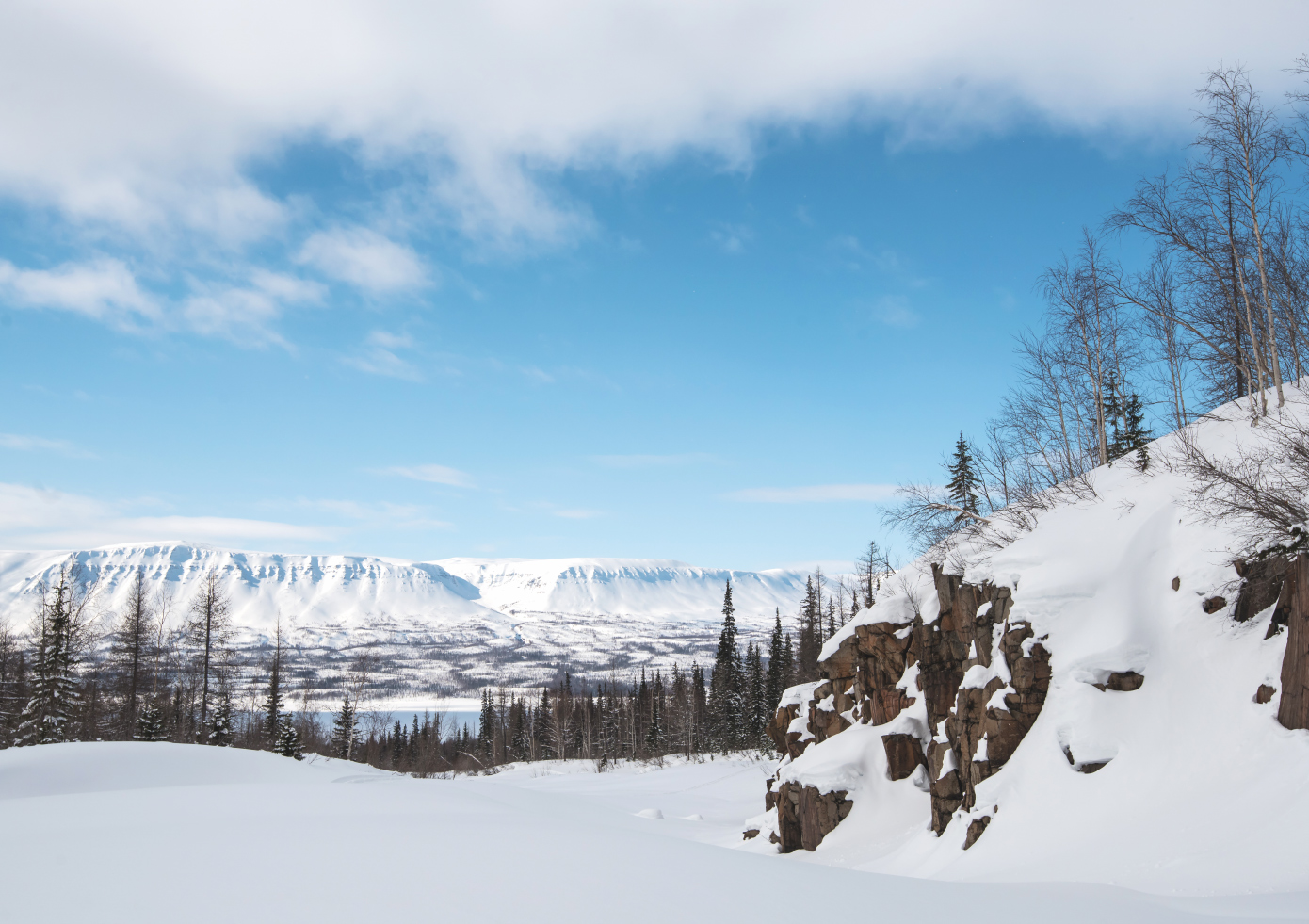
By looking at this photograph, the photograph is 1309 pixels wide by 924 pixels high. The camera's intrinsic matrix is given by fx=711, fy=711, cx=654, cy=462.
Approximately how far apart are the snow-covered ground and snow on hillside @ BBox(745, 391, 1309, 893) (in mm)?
1208

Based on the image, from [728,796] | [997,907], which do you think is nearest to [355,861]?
[997,907]

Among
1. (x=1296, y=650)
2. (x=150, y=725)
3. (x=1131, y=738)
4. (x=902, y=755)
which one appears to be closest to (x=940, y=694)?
(x=902, y=755)

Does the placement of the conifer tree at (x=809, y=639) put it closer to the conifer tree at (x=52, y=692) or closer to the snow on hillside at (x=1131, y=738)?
the snow on hillside at (x=1131, y=738)

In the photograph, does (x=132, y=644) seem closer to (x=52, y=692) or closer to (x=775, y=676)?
(x=52, y=692)

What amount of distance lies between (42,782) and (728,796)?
2830cm

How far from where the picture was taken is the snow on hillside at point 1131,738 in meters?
7.89

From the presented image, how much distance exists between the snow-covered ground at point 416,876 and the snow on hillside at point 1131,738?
3.96ft

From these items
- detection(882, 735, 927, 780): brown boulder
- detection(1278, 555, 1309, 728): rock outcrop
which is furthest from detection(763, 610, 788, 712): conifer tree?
detection(1278, 555, 1309, 728): rock outcrop

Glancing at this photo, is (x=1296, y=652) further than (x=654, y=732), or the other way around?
(x=654, y=732)

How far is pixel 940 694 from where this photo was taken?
16688mm

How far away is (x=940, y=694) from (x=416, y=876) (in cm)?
1440

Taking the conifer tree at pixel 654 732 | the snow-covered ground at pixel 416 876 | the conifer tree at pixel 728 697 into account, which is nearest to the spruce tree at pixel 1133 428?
the snow-covered ground at pixel 416 876

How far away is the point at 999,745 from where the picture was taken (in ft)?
41.2

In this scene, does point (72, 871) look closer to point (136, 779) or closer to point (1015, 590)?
point (136, 779)
